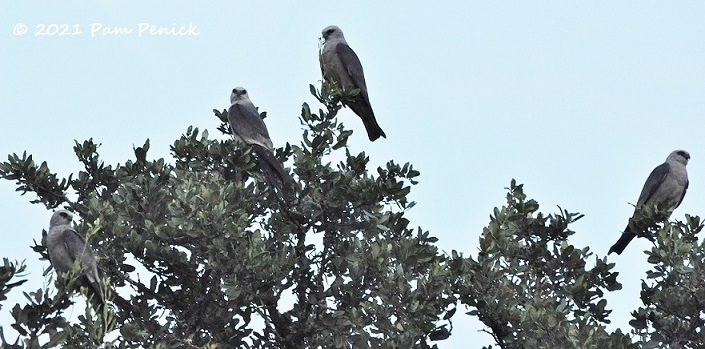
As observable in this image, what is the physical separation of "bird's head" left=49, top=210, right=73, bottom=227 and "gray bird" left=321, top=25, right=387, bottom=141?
3.57 meters

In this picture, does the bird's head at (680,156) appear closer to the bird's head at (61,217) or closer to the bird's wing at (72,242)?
the bird's head at (61,217)

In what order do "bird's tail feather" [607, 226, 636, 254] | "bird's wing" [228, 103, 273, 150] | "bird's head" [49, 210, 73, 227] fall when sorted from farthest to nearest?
"bird's tail feather" [607, 226, 636, 254], "bird's wing" [228, 103, 273, 150], "bird's head" [49, 210, 73, 227]

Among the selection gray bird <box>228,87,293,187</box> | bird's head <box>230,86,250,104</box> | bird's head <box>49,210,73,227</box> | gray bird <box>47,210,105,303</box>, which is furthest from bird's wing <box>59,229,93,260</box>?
bird's head <box>230,86,250,104</box>

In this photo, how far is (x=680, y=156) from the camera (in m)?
13.1

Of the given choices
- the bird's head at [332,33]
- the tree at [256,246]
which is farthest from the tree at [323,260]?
the bird's head at [332,33]

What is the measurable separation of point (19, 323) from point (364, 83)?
248 inches

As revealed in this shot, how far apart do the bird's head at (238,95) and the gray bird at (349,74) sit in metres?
0.94

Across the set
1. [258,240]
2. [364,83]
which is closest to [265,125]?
[364,83]

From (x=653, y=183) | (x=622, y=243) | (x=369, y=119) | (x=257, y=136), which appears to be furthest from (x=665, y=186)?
(x=257, y=136)

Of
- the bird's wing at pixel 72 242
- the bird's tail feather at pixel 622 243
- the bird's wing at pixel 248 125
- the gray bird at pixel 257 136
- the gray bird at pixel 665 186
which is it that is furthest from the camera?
the gray bird at pixel 665 186

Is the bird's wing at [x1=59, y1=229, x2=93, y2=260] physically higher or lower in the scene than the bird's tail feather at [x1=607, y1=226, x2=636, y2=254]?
lower

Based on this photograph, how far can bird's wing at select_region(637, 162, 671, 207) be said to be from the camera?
40.5 ft

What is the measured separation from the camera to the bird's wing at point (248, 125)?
10250mm

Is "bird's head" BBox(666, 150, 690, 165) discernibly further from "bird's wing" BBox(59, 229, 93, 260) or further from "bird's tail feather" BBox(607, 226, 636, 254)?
"bird's wing" BBox(59, 229, 93, 260)
